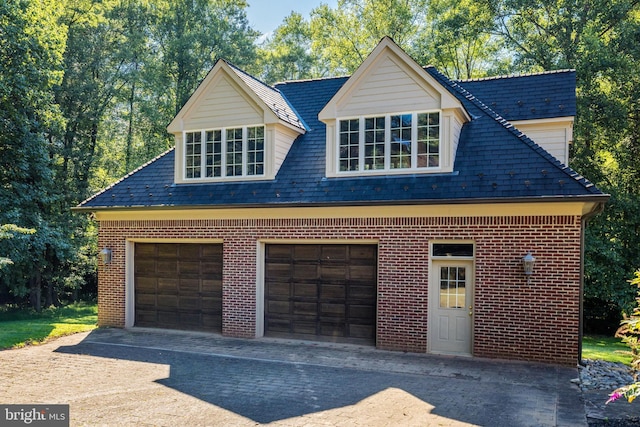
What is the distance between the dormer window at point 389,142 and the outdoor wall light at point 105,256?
703 centimetres

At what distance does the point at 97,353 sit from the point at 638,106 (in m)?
20.6

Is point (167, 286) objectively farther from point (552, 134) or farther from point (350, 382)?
point (552, 134)

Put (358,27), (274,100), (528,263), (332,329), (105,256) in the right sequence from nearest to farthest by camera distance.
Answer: (528,263) → (332,329) → (105,256) → (274,100) → (358,27)

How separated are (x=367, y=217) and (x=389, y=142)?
1.97m

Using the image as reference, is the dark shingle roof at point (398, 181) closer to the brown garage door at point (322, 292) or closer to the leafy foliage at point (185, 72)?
the brown garage door at point (322, 292)

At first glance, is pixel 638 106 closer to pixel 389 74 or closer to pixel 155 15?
pixel 389 74

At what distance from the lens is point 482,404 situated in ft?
24.2

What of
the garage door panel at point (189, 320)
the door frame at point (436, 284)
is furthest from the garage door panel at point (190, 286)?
the door frame at point (436, 284)

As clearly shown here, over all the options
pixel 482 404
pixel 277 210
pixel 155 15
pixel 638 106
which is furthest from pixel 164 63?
pixel 482 404

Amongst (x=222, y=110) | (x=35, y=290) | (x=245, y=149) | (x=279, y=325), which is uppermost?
(x=222, y=110)

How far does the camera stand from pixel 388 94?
468 inches

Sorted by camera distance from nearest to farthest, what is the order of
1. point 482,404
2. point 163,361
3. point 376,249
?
point 482,404, point 163,361, point 376,249

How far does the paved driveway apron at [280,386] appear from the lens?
6.84m

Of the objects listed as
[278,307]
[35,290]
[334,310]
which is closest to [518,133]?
[334,310]
